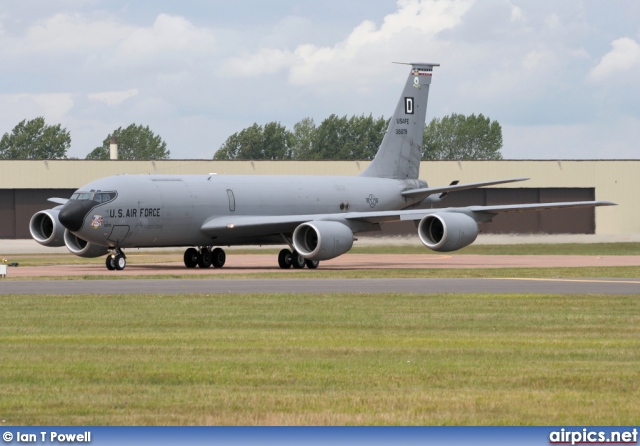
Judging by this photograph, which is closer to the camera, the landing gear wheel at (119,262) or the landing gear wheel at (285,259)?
the landing gear wheel at (119,262)

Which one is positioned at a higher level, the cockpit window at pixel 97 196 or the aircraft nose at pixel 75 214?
the cockpit window at pixel 97 196

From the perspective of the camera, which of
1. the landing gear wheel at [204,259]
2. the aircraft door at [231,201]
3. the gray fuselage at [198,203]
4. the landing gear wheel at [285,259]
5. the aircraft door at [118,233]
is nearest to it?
the aircraft door at [118,233]

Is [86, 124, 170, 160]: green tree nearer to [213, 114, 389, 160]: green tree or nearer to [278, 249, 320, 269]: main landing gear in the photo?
[213, 114, 389, 160]: green tree

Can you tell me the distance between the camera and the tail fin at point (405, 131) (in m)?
53.7

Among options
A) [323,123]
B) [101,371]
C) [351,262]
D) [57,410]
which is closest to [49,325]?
[101,371]

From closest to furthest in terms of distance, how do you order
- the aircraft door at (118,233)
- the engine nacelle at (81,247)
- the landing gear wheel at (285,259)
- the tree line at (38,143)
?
the aircraft door at (118,233) → the landing gear wheel at (285,259) → the engine nacelle at (81,247) → the tree line at (38,143)

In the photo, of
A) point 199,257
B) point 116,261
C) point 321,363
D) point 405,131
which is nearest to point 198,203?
point 199,257

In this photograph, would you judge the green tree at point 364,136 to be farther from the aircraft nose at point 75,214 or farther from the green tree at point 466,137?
the aircraft nose at point 75,214

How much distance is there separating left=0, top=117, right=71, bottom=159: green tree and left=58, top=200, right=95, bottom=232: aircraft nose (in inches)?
4280

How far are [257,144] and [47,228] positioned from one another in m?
105

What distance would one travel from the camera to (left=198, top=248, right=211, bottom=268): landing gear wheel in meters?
45.4

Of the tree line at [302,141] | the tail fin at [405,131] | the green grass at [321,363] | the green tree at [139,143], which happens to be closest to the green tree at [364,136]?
the tree line at [302,141]

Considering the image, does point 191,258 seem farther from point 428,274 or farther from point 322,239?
point 428,274

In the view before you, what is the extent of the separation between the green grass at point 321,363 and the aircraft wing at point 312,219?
18.7 meters
